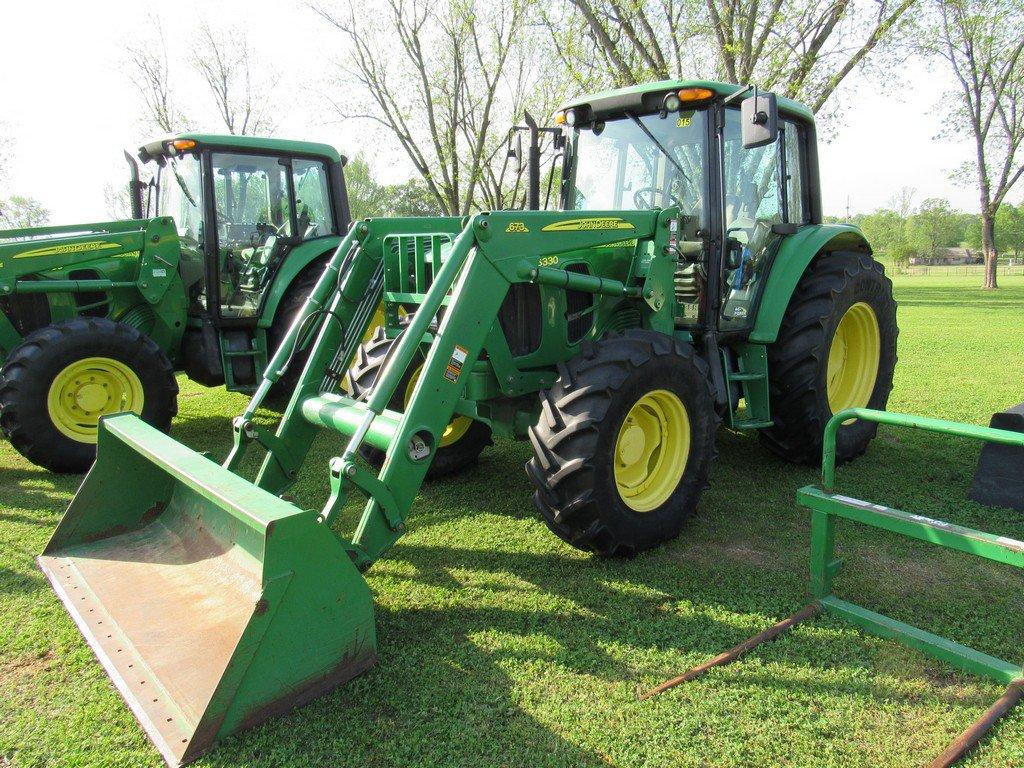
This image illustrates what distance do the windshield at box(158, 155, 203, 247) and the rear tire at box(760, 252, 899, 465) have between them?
490 centimetres

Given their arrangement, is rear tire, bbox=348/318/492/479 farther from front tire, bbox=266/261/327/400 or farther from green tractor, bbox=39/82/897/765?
front tire, bbox=266/261/327/400

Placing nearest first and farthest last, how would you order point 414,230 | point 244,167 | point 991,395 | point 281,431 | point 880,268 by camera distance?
1. point 281,431
2. point 414,230
3. point 880,268
4. point 244,167
5. point 991,395

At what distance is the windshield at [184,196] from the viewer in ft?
20.3

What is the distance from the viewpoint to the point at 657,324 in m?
4.06

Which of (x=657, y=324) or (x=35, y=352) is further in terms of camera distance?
(x=35, y=352)

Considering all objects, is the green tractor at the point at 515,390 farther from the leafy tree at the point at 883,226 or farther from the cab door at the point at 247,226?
the leafy tree at the point at 883,226

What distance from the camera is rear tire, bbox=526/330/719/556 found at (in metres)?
3.22

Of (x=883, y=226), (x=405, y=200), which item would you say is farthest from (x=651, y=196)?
(x=883, y=226)

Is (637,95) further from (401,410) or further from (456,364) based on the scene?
(401,410)

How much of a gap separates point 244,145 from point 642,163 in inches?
146

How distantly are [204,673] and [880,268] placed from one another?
199 inches

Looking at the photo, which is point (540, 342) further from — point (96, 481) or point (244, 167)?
point (244, 167)

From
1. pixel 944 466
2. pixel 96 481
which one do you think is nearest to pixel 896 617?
pixel 944 466

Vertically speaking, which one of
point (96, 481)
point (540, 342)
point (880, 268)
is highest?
point (880, 268)
